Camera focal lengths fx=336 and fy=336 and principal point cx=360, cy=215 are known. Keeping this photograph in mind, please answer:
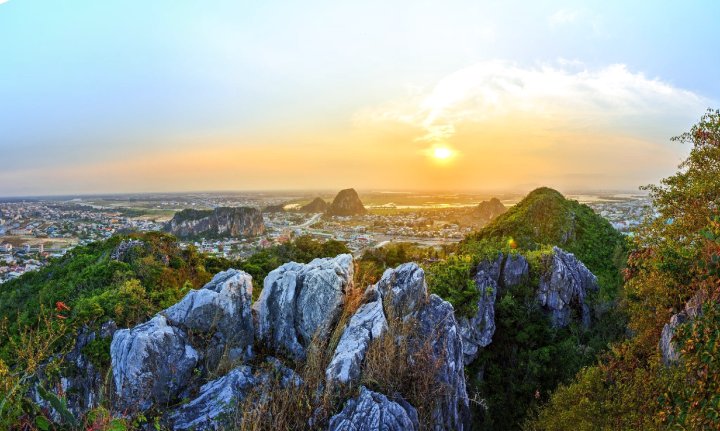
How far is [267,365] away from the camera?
7.21 m

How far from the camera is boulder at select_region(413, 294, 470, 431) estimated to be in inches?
250

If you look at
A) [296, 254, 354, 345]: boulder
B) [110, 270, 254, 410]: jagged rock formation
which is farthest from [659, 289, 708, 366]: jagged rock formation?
[110, 270, 254, 410]: jagged rock formation

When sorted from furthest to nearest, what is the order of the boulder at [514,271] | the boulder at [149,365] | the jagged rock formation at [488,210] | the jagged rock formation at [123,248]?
the jagged rock formation at [488,210] < the jagged rock formation at [123,248] < the boulder at [514,271] < the boulder at [149,365]

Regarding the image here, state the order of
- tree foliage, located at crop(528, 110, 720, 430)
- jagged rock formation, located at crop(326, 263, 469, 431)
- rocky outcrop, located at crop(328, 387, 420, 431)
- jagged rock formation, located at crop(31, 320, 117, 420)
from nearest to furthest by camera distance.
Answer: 1. tree foliage, located at crop(528, 110, 720, 430)
2. rocky outcrop, located at crop(328, 387, 420, 431)
3. jagged rock formation, located at crop(326, 263, 469, 431)
4. jagged rock formation, located at crop(31, 320, 117, 420)

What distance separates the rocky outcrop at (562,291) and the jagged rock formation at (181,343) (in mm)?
11747

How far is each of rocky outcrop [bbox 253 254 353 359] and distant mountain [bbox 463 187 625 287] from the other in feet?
50.0

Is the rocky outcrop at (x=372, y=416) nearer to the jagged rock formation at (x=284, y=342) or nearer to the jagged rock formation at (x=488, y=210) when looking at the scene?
the jagged rock formation at (x=284, y=342)

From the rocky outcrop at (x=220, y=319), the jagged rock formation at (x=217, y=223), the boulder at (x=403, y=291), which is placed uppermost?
the boulder at (x=403, y=291)

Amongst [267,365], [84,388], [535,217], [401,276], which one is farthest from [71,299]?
[535,217]

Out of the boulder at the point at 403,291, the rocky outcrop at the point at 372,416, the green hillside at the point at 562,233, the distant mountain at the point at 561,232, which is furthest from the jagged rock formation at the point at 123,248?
the distant mountain at the point at 561,232

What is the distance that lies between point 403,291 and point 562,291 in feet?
31.1

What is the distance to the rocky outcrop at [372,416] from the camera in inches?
196

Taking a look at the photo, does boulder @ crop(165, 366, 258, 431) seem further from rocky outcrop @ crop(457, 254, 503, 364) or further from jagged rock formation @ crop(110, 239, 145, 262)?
jagged rock formation @ crop(110, 239, 145, 262)

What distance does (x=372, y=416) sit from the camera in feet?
16.6
